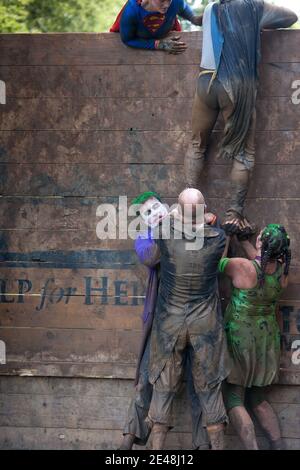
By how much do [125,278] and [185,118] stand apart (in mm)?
1135

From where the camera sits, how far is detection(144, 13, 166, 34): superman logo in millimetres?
5555

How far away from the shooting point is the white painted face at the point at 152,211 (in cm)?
544

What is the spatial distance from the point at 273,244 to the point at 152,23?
1.64 meters

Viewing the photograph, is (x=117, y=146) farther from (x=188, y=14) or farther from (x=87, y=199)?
(x=188, y=14)

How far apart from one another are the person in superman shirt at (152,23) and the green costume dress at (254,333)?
157 cm

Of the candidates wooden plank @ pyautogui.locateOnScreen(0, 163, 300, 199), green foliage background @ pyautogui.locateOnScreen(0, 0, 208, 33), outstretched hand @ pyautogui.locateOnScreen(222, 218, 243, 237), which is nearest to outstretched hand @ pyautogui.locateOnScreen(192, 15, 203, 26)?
wooden plank @ pyautogui.locateOnScreen(0, 163, 300, 199)

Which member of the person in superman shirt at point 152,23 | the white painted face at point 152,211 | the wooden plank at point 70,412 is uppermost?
the person in superman shirt at point 152,23

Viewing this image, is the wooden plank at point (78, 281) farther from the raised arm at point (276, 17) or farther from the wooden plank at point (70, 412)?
the raised arm at point (276, 17)

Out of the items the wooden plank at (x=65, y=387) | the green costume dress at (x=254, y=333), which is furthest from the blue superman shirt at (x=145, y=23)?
the wooden plank at (x=65, y=387)

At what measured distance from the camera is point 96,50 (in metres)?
5.77

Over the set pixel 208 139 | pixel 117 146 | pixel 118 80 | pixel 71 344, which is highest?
pixel 118 80

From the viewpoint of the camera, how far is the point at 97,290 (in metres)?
5.82

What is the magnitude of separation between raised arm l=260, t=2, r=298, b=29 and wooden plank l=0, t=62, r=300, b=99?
27 cm

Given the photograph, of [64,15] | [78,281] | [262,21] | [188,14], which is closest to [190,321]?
[78,281]
